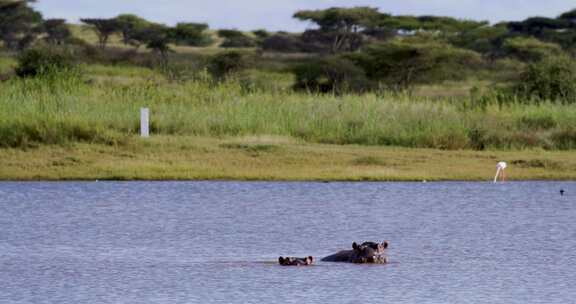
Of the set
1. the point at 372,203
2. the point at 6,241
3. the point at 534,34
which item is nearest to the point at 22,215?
the point at 6,241

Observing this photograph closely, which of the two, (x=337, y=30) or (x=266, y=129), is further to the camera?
(x=337, y=30)

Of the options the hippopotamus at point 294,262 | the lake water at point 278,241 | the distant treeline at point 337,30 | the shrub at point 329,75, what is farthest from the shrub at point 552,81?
the distant treeline at point 337,30

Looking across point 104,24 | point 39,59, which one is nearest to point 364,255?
point 39,59

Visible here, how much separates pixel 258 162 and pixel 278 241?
308 inches

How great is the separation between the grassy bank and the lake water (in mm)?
576

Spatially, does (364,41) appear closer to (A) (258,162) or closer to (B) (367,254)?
(A) (258,162)

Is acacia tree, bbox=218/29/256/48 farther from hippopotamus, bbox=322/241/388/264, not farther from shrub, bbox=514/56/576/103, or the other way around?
hippopotamus, bbox=322/241/388/264

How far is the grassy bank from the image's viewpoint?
70.2 ft

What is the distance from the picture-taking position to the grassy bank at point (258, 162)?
842 inches

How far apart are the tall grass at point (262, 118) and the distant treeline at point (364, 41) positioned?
1604cm

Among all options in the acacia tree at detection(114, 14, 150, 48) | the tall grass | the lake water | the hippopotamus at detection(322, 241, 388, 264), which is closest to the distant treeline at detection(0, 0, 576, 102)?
the acacia tree at detection(114, 14, 150, 48)

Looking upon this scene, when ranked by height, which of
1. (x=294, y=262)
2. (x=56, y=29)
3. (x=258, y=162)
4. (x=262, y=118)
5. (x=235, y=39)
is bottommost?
(x=235, y=39)

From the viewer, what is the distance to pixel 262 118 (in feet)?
85.0

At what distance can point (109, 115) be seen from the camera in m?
25.3
